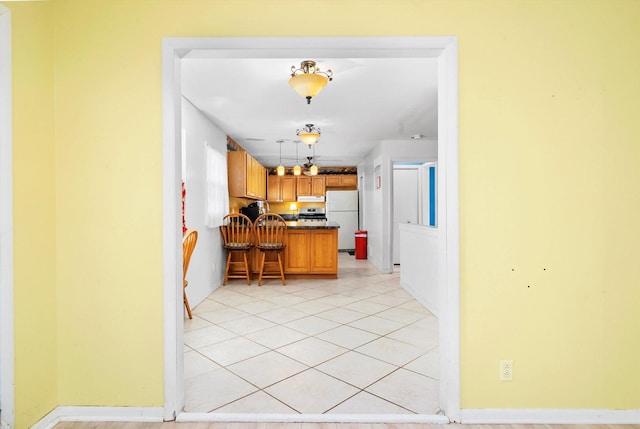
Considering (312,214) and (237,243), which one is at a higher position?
(312,214)

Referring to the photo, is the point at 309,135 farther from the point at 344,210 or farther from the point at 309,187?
the point at 309,187

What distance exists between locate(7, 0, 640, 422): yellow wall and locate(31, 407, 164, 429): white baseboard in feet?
0.15

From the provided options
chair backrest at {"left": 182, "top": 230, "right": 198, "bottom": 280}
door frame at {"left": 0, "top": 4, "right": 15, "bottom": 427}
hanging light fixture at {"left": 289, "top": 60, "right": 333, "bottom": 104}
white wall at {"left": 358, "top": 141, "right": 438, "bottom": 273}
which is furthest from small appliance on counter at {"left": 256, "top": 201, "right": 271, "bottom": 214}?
door frame at {"left": 0, "top": 4, "right": 15, "bottom": 427}

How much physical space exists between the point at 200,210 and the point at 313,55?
288 cm

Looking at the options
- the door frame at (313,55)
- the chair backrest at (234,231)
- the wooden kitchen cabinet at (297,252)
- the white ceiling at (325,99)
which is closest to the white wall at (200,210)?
the chair backrest at (234,231)

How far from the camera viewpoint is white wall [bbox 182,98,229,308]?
370 cm

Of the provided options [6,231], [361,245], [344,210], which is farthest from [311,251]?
[6,231]

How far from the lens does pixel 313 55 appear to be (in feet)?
5.68

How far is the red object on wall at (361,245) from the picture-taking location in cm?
757

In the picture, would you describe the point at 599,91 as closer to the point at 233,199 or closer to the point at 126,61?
the point at 126,61

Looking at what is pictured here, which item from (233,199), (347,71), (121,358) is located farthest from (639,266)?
(233,199)

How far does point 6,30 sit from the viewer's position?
4.74ft

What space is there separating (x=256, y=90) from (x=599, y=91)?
2.83 m

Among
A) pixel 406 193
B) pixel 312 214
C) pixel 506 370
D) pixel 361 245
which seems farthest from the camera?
pixel 312 214
